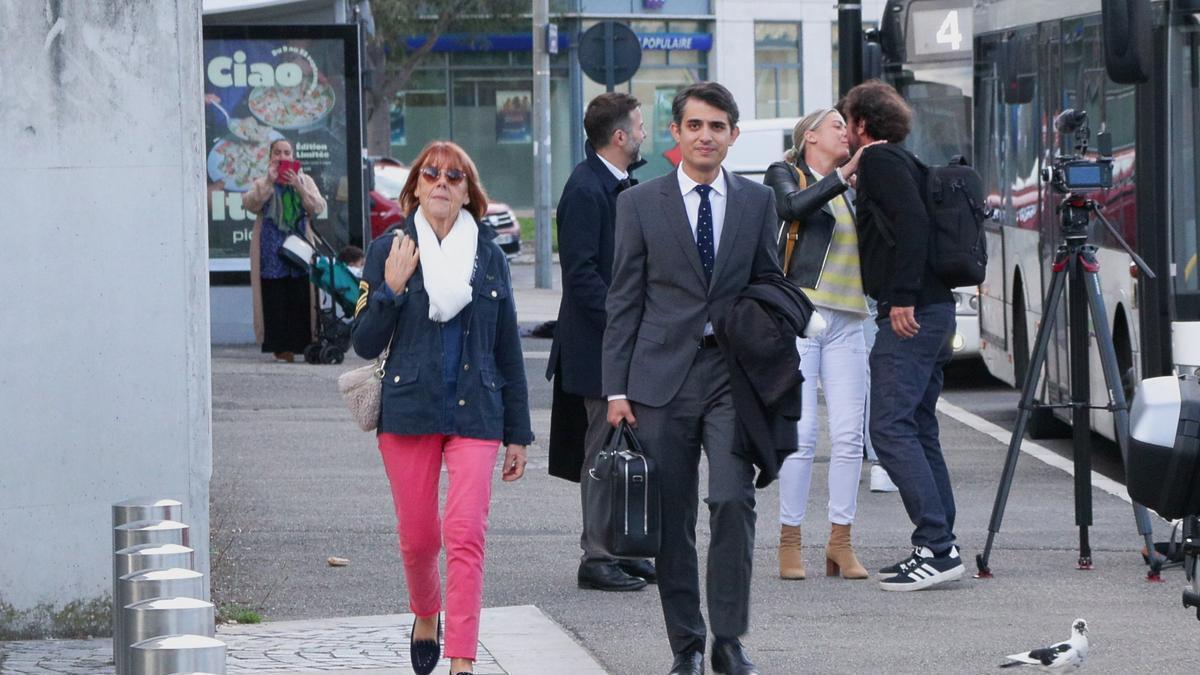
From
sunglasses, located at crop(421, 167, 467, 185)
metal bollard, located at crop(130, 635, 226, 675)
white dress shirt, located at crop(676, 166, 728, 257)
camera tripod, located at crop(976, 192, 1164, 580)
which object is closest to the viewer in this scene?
metal bollard, located at crop(130, 635, 226, 675)

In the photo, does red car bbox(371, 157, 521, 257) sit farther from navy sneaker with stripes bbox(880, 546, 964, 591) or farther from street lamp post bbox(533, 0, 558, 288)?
navy sneaker with stripes bbox(880, 546, 964, 591)

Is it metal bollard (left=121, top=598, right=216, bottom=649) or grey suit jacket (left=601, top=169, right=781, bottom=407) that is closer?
metal bollard (left=121, top=598, right=216, bottom=649)

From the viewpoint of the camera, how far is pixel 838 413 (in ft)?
27.8

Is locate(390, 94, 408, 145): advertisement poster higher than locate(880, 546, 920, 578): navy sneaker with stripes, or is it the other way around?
locate(390, 94, 408, 145): advertisement poster

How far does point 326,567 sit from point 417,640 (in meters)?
2.46

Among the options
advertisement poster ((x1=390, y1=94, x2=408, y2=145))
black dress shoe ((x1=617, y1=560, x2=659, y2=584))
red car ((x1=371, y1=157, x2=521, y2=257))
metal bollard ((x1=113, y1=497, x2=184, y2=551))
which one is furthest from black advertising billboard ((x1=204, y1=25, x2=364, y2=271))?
advertisement poster ((x1=390, y1=94, x2=408, y2=145))

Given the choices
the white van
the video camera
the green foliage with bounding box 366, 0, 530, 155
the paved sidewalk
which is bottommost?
the paved sidewalk

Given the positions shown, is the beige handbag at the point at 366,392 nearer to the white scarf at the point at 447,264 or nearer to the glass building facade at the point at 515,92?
the white scarf at the point at 447,264

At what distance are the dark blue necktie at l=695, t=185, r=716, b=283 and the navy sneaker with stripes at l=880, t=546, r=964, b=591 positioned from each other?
2278 millimetres

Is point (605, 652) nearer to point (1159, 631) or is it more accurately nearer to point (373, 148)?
point (1159, 631)

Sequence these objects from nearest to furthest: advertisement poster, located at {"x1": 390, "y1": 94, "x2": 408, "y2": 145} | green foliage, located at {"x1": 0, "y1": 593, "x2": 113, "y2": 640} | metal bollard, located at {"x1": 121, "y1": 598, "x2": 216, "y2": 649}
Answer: metal bollard, located at {"x1": 121, "y1": 598, "x2": 216, "y2": 649} → green foliage, located at {"x1": 0, "y1": 593, "x2": 113, "y2": 640} → advertisement poster, located at {"x1": 390, "y1": 94, "x2": 408, "y2": 145}

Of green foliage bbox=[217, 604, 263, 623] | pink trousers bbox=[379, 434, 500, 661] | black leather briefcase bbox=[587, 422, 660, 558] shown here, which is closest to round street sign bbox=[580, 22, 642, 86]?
green foliage bbox=[217, 604, 263, 623]

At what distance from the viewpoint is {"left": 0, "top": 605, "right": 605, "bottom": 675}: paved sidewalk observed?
6762mm

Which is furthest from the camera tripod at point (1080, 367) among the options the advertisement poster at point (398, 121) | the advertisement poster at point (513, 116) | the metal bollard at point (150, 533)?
the advertisement poster at point (398, 121)
